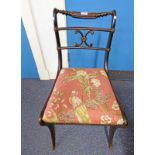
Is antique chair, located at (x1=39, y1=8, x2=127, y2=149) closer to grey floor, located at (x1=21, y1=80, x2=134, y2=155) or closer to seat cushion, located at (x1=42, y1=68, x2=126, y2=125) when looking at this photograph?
seat cushion, located at (x1=42, y1=68, x2=126, y2=125)

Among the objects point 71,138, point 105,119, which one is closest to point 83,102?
point 105,119

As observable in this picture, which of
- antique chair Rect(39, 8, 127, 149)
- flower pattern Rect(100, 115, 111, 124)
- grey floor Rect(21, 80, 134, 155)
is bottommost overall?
grey floor Rect(21, 80, 134, 155)

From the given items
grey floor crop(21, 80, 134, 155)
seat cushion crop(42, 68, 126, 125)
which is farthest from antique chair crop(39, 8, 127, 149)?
grey floor crop(21, 80, 134, 155)

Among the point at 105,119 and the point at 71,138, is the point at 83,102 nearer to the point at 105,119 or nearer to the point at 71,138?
the point at 105,119

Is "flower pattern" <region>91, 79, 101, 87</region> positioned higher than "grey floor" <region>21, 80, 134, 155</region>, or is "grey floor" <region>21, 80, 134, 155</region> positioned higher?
"flower pattern" <region>91, 79, 101, 87</region>

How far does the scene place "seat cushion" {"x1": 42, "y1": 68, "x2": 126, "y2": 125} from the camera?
1035 millimetres

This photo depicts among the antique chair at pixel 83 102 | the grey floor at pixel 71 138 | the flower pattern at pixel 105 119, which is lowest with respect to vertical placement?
the grey floor at pixel 71 138

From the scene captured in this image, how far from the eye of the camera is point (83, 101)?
111 cm

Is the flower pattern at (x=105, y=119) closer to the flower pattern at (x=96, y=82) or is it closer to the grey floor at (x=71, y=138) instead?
the flower pattern at (x=96, y=82)

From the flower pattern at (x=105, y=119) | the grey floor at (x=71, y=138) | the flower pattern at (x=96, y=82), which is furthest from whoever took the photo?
the grey floor at (x=71, y=138)

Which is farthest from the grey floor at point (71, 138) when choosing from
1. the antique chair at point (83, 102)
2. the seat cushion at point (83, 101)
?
the seat cushion at point (83, 101)

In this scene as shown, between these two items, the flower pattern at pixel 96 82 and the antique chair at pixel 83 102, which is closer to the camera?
the antique chair at pixel 83 102

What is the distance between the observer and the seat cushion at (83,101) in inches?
40.8

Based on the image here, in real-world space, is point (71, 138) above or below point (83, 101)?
below
